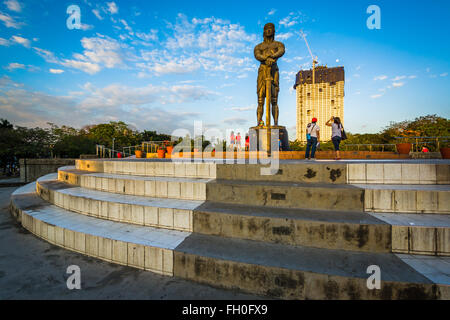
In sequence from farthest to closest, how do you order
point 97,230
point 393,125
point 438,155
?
point 393,125
point 438,155
point 97,230

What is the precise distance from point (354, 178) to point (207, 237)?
3222mm

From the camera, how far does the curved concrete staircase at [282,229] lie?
2057 millimetres

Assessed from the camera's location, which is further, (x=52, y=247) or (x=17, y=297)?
(x=52, y=247)

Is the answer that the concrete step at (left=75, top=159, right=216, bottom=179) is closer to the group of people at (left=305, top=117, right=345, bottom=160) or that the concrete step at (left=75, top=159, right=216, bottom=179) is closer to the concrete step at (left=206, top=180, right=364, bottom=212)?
the concrete step at (left=206, top=180, right=364, bottom=212)

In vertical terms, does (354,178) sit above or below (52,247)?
above

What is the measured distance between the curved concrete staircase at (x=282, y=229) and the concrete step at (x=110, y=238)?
0.02 metres

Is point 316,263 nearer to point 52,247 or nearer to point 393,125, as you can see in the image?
point 52,247

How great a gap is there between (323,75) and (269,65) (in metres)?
92.9

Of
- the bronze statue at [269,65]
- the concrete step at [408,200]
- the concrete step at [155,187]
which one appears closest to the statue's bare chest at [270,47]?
the bronze statue at [269,65]

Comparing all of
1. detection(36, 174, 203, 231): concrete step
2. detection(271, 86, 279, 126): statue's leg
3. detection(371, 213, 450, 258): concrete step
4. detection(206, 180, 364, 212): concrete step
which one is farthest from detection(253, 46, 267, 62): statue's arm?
detection(371, 213, 450, 258): concrete step

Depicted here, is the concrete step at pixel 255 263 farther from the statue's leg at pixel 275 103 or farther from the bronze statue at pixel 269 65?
the statue's leg at pixel 275 103
